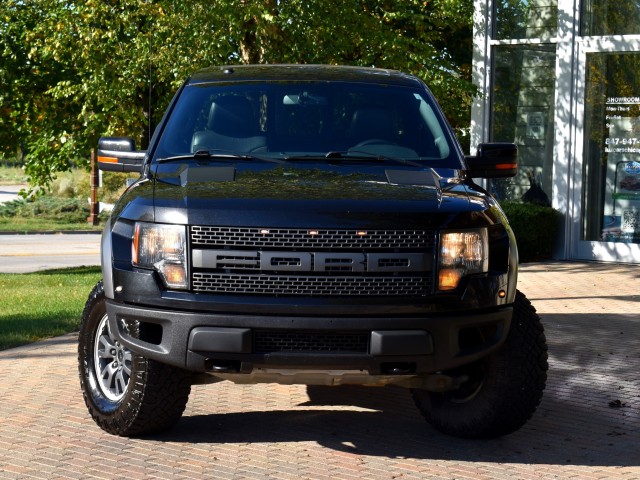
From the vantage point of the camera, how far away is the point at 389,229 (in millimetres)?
5359

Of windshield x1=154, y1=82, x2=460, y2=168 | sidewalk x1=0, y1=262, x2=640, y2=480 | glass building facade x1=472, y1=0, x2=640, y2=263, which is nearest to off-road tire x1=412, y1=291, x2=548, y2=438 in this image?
sidewalk x1=0, y1=262, x2=640, y2=480

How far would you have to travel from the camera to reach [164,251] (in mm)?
5410

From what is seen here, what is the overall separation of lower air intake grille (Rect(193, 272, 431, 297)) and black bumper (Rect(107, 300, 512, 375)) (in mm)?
124

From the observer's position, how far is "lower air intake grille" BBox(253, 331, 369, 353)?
5.30m

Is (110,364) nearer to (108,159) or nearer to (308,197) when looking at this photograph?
(108,159)

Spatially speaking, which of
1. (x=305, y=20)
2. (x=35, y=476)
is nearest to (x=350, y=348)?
(x=35, y=476)

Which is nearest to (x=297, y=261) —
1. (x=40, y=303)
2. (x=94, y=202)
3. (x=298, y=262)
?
(x=298, y=262)

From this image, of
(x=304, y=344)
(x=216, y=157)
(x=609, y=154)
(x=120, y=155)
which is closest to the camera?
(x=304, y=344)

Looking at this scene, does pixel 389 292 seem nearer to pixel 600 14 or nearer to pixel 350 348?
pixel 350 348

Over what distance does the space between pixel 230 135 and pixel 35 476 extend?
2185mm

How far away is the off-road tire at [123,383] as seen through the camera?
227 inches

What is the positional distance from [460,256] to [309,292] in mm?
738

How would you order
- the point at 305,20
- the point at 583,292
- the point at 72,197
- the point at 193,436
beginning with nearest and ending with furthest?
the point at 193,436 < the point at 583,292 < the point at 305,20 < the point at 72,197

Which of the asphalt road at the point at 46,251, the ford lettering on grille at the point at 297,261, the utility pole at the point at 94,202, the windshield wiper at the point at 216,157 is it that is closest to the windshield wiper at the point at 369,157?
the windshield wiper at the point at 216,157
